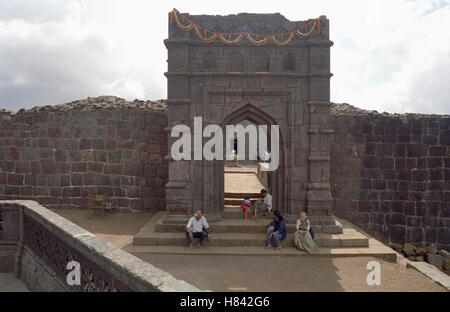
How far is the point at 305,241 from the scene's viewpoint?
296 inches

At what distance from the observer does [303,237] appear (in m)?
7.56

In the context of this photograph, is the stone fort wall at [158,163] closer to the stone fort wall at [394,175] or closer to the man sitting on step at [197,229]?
the stone fort wall at [394,175]

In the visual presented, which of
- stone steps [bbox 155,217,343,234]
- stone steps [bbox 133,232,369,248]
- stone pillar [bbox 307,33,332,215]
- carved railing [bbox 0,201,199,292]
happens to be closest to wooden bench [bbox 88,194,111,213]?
stone steps [bbox 155,217,343,234]

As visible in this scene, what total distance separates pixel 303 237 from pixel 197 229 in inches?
100

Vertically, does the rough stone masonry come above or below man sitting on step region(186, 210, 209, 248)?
above

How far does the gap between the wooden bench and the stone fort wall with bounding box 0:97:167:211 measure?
222 mm

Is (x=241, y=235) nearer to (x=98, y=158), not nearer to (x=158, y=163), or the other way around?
(x=158, y=163)

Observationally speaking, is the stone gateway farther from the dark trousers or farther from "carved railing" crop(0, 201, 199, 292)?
"carved railing" crop(0, 201, 199, 292)

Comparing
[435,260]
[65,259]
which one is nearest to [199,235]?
[65,259]

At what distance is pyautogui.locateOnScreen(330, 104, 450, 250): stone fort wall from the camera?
10812 mm

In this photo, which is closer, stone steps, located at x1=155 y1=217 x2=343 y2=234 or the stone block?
stone steps, located at x1=155 y1=217 x2=343 y2=234

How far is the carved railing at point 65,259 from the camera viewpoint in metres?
3.09
